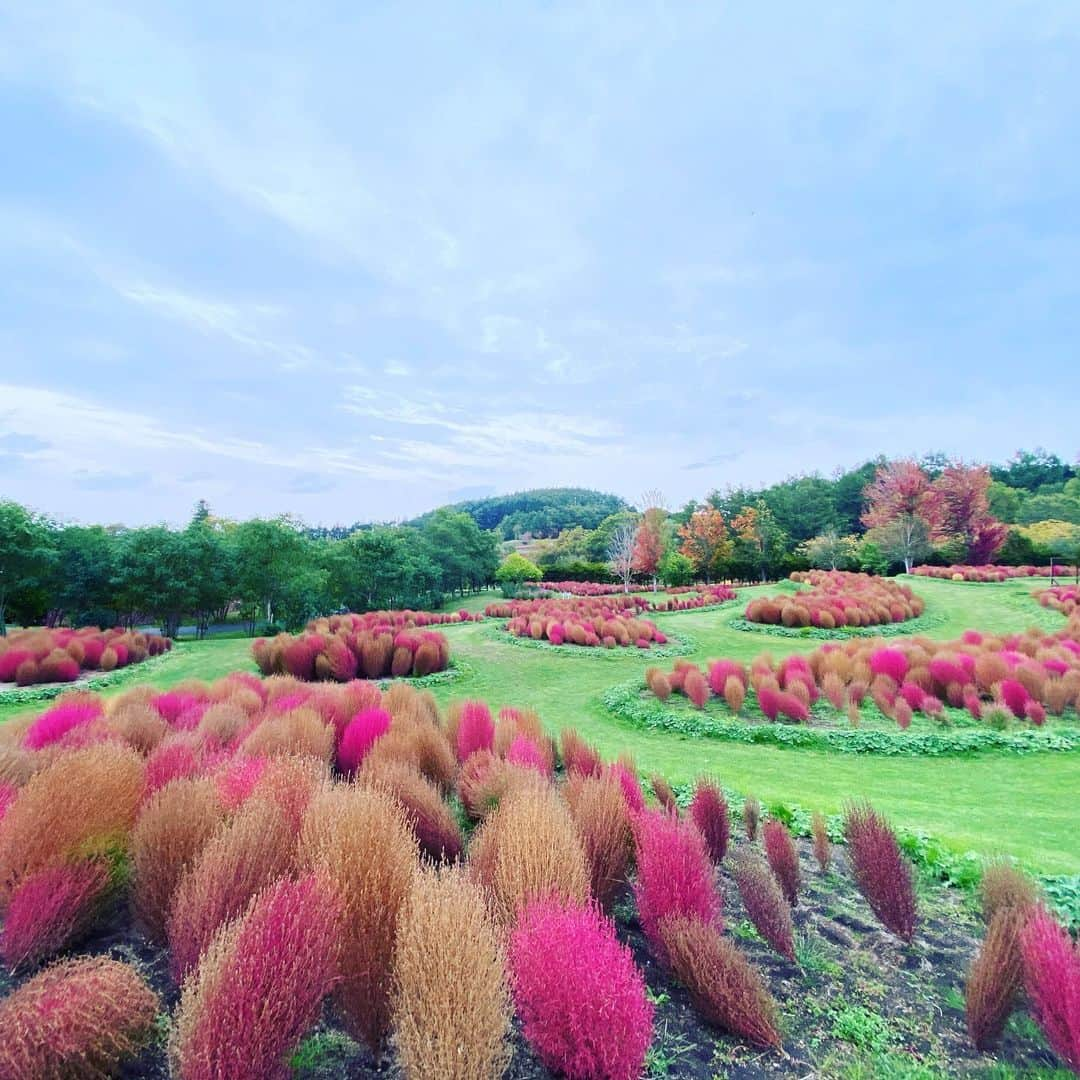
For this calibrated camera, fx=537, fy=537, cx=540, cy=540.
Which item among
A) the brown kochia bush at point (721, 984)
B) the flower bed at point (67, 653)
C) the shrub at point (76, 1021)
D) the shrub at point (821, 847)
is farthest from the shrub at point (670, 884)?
the flower bed at point (67, 653)

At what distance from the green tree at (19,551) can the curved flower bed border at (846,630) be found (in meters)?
24.9

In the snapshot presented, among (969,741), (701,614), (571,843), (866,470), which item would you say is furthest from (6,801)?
(866,470)

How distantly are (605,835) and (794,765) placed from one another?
540 centimetres

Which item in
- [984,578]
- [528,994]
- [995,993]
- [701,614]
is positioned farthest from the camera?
[984,578]

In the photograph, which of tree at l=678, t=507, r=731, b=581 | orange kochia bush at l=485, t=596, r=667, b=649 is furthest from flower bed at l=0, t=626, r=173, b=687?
tree at l=678, t=507, r=731, b=581

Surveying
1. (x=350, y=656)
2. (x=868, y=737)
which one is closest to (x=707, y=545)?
(x=350, y=656)

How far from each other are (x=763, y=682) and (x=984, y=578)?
73.7 feet

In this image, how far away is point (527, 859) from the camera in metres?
2.22

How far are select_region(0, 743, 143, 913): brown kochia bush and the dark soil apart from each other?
1.23 feet

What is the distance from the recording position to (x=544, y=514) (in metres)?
98.5

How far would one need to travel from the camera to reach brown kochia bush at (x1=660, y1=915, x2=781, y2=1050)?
2004 millimetres

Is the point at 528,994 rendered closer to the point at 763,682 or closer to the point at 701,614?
the point at 763,682

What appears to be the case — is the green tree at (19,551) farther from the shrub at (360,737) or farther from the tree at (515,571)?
the tree at (515,571)

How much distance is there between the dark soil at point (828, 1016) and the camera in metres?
1.90
